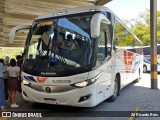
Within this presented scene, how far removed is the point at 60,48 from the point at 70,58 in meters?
0.45

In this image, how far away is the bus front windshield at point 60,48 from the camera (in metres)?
6.97

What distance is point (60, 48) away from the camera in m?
7.27

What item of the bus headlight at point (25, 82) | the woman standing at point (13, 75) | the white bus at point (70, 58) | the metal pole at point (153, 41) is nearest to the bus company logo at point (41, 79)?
the white bus at point (70, 58)

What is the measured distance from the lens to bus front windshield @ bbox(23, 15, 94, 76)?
6.97 metres

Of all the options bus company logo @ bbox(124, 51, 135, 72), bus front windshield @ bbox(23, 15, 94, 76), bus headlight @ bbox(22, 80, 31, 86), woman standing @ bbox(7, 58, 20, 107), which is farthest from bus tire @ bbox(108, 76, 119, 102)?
woman standing @ bbox(7, 58, 20, 107)

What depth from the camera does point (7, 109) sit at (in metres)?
8.07

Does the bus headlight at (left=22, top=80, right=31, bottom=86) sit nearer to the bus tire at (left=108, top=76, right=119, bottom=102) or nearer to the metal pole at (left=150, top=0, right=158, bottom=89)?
the bus tire at (left=108, top=76, right=119, bottom=102)

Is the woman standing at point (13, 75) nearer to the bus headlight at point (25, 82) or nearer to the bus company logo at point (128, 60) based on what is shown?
the bus headlight at point (25, 82)

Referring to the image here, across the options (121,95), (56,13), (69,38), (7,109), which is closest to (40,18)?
(56,13)

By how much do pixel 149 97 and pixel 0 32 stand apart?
15.0m

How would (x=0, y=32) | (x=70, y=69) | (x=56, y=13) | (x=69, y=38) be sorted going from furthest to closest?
1. (x=0, y=32)
2. (x=56, y=13)
3. (x=69, y=38)
4. (x=70, y=69)

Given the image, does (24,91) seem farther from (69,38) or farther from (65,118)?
(69,38)

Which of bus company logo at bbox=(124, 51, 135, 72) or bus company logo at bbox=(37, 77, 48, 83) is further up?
bus company logo at bbox=(124, 51, 135, 72)

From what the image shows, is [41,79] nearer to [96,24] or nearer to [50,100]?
[50,100]
